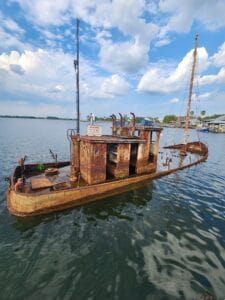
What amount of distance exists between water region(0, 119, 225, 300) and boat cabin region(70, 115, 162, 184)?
2226 millimetres

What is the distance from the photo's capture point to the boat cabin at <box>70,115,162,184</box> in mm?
13125

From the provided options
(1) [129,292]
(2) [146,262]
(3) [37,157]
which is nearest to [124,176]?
(2) [146,262]

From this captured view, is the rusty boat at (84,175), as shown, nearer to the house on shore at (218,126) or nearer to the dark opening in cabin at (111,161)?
the dark opening in cabin at (111,161)

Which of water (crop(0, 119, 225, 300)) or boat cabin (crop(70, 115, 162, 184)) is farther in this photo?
boat cabin (crop(70, 115, 162, 184))

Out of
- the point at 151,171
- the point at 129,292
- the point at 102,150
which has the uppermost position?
the point at 102,150

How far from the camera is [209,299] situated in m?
6.30

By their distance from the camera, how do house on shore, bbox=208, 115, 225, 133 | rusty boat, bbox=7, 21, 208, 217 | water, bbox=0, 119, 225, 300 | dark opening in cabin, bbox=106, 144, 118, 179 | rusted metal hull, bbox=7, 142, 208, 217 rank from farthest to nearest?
house on shore, bbox=208, 115, 225, 133
dark opening in cabin, bbox=106, 144, 118, 179
rusty boat, bbox=7, 21, 208, 217
rusted metal hull, bbox=7, 142, 208, 217
water, bbox=0, 119, 225, 300

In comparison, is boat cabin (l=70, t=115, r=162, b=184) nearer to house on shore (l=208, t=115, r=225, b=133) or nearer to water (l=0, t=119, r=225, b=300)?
water (l=0, t=119, r=225, b=300)

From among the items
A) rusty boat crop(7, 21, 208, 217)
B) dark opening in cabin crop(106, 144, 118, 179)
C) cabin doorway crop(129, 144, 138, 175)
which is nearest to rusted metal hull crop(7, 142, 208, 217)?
rusty boat crop(7, 21, 208, 217)

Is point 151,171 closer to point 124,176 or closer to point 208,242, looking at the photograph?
point 124,176

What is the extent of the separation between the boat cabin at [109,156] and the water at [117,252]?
223 cm

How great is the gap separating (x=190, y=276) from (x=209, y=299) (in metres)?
1.01

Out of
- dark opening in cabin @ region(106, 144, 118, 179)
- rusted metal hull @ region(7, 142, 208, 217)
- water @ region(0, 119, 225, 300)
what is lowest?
water @ region(0, 119, 225, 300)

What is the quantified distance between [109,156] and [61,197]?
6.34 m
